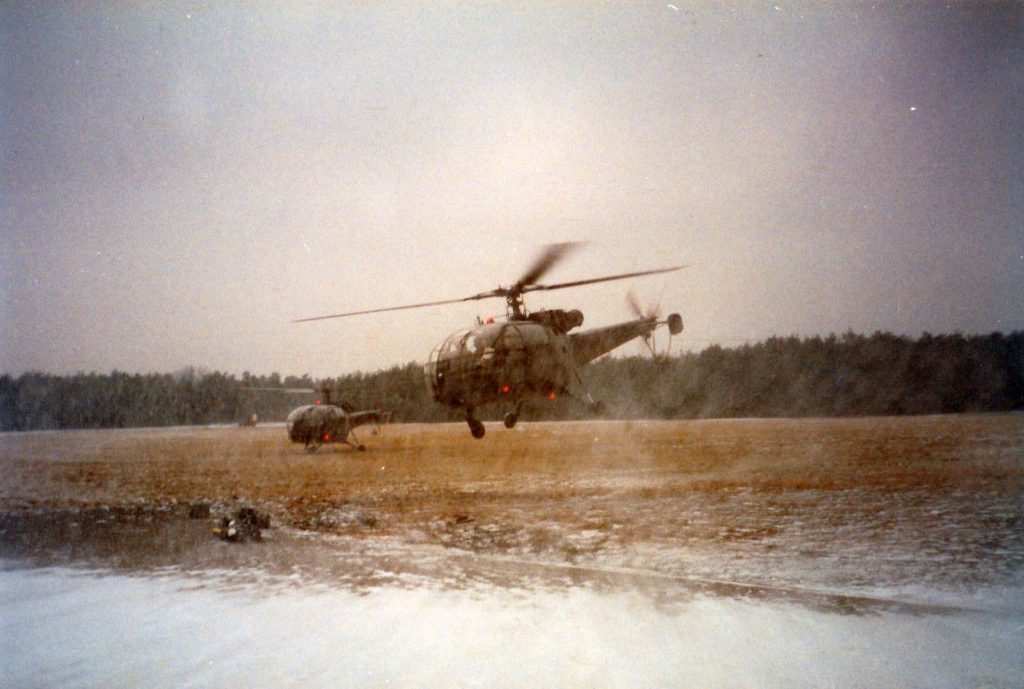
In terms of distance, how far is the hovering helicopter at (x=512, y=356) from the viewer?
37.2ft

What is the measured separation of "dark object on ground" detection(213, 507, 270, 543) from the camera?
15.7 meters

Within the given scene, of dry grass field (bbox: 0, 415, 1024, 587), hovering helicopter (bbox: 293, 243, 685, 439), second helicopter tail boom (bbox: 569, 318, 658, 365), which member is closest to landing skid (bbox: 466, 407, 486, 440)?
hovering helicopter (bbox: 293, 243, 685, 439)

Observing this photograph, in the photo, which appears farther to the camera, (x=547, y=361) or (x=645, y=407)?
(x=645, y=407)

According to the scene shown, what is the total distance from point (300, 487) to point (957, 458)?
16.8m

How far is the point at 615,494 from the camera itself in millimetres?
17812

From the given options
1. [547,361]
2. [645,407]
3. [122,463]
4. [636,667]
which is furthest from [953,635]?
[122,463]

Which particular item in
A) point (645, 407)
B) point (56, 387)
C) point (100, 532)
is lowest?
point (100, 532)

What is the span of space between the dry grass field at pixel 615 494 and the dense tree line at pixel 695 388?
1517 millimetres

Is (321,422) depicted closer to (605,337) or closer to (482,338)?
(605,337)

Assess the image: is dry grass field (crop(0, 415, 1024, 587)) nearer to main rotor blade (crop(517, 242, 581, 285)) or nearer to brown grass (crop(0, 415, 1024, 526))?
brown grass (crop(0, 415, 1024, 526))

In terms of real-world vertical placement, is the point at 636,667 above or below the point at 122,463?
below

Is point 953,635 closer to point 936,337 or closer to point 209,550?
point 936,337

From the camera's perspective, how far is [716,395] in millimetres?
18297

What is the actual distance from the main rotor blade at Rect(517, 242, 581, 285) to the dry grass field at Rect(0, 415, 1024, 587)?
5050 mm
